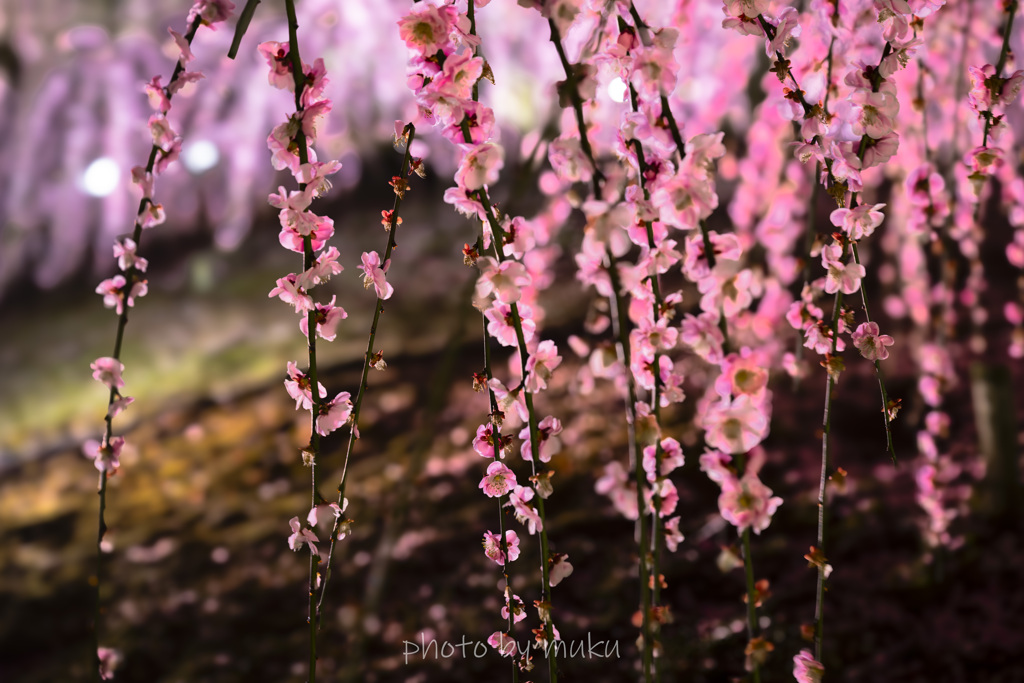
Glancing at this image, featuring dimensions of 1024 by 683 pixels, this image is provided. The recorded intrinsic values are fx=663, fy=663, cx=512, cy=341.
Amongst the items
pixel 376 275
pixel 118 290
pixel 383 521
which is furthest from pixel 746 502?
pixel 383 521

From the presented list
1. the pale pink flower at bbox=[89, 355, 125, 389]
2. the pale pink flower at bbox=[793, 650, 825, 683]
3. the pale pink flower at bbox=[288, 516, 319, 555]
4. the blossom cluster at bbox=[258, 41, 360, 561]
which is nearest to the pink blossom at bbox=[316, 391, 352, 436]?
the blossom cluster at bbox=[258, 41, 360, 561]

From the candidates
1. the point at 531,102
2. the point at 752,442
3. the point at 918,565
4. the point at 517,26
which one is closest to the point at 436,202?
the point at 531,102

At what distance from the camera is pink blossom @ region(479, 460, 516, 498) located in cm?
67

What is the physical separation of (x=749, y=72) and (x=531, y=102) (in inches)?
48.5

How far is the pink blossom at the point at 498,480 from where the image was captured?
67cm

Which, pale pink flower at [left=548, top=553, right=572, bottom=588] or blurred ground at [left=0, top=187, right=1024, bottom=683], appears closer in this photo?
pale pink flower at [left=548, top=553, right=572, bottom=588]

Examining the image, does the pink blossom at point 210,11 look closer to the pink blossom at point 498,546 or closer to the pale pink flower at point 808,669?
the pink blossom at point 498,546

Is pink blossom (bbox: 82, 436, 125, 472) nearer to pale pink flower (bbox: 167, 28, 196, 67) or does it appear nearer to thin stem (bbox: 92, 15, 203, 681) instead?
thin stem (bbox: 92, 15, 203, 681)

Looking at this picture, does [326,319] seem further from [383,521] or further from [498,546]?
[383,521]

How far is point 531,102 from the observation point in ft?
11.5

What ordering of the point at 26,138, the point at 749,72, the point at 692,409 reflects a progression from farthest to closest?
the point at 26,138 < the point at 692,409 < the point at 749,72

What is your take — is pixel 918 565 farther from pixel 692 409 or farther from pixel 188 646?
pixel 188 646

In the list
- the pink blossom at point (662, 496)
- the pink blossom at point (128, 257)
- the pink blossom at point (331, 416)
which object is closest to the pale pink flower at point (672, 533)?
the pink blossom at point (662, 496)

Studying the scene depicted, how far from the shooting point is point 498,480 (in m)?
0.68
